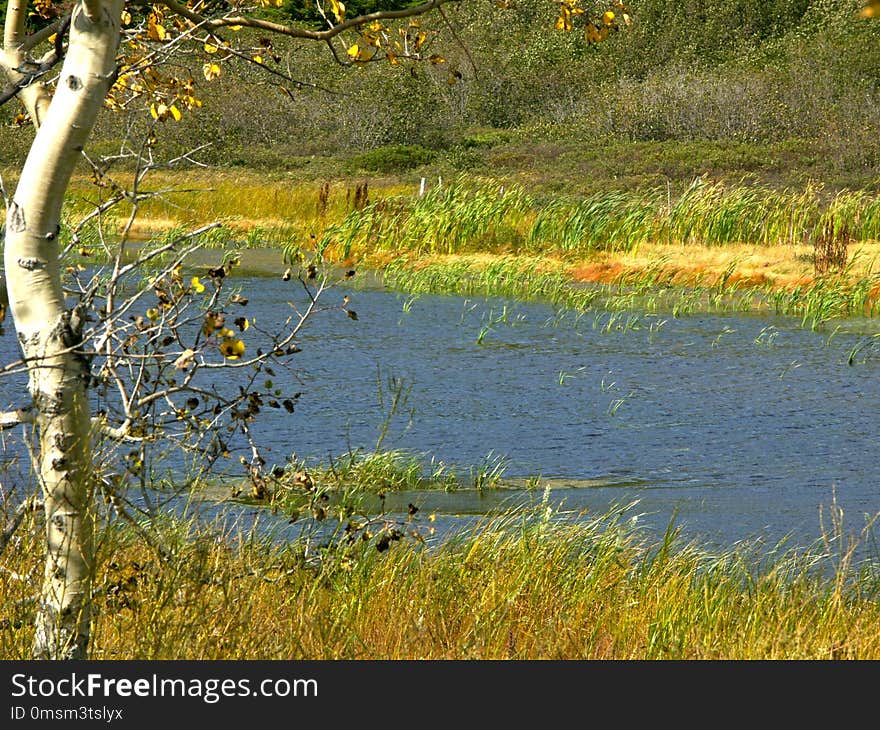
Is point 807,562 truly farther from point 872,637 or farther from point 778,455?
point 778,455

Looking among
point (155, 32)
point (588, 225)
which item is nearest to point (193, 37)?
point (155, 32)

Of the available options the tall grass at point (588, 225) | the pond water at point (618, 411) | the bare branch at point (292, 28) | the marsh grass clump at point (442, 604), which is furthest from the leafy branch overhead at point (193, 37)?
the tall grass at point (588, 225)

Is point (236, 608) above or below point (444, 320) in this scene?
above

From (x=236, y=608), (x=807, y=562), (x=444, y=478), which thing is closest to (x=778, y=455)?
(x=444, y=478)

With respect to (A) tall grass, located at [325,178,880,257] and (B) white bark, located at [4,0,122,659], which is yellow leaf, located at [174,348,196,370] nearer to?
(B) white bark, located at [4,0,122,659]

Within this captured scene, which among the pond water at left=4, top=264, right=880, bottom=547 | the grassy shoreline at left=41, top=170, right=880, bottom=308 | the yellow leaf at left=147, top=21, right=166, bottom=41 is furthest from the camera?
the grassy shoreline at left=41, top=170, right=880, bottom=308

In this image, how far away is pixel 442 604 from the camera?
5238mm

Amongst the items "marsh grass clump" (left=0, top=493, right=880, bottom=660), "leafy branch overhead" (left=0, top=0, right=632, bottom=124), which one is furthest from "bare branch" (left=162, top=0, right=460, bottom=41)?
"marsh grass clump" (left=0, top=493, right=880, bottom=660)

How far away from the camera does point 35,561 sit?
14.7 feet

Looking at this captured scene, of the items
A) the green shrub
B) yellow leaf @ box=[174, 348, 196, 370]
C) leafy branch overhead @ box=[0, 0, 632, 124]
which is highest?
leafy branch overhead @ box=[0, 0, 632, 124]

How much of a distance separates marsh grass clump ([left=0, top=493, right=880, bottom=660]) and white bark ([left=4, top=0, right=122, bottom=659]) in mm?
227

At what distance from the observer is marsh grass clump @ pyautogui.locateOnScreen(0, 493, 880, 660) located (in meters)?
4.12

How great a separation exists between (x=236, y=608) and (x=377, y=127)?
4508 centimetres

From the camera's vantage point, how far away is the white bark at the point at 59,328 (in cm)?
364
